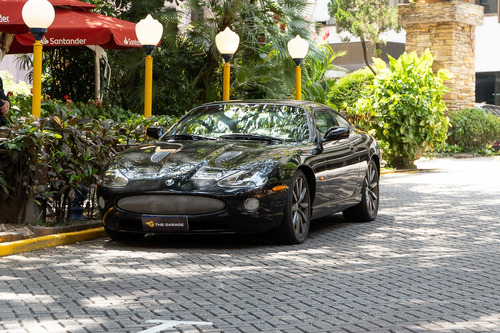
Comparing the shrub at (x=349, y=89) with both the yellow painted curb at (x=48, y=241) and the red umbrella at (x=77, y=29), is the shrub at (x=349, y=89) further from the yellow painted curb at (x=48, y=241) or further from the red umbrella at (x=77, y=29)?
the yellow painted curb at (x=48, y=241)

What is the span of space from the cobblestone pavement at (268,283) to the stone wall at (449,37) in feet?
63.7

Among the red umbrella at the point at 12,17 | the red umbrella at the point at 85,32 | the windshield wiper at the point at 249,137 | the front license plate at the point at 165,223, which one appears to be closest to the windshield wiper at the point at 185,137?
the windshield wiper at the point at 249,137

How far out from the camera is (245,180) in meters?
8.81

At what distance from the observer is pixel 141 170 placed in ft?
29.6

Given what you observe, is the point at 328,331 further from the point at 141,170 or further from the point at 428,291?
the point at 141,170

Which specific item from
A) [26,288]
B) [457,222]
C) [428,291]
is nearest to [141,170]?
[26,288]

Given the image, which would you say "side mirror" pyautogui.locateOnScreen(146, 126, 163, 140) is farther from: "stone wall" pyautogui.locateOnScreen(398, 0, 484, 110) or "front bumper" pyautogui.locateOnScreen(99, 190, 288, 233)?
"stone wall" pyautogui.locateOnScreen(398, 0, 484, 110)

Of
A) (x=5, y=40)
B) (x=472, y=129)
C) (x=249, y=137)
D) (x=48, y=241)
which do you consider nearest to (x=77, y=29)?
(x=5, y=40)

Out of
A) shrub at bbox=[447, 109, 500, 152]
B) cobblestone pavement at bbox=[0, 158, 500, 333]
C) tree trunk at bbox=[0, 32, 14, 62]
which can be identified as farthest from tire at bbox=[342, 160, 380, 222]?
shrub at bbox=[447, 109, 500, 152]

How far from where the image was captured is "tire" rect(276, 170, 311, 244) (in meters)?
9.10

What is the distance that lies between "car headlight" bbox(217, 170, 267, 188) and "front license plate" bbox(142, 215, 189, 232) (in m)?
0.50

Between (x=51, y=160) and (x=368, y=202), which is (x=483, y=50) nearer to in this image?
(x=368, y=202)

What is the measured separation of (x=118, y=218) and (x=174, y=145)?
3.55ft

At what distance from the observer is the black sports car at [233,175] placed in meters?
8.75
